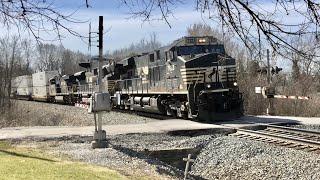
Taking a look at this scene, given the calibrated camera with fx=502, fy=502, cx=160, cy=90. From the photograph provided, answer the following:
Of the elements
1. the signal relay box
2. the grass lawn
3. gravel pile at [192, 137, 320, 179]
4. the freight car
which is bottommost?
gravel pile at [192, 137, 320, 179]

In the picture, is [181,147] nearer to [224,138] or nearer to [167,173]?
[224,138]

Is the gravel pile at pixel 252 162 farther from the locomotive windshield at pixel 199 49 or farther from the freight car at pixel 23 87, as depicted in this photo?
the freight car at pixel 23 87

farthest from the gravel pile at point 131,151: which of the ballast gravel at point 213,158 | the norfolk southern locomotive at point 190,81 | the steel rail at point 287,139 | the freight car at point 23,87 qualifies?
the freight car at point 23,87

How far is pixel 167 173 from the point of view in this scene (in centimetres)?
1059

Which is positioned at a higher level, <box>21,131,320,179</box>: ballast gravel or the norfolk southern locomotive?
the norfolk southern locomotive

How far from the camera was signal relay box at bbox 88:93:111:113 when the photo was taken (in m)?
13.1

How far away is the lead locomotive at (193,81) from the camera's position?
20156 millimetres

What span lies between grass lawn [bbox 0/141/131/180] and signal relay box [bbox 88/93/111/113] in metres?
2.05

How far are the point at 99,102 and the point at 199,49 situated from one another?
9.53 meters

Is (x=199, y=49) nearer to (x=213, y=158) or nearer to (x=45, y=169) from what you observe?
(x=213, y=158)

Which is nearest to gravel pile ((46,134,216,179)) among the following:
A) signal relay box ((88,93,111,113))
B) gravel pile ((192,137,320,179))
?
gravel pile ((192,137,320,179))

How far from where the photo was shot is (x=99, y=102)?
13.1m

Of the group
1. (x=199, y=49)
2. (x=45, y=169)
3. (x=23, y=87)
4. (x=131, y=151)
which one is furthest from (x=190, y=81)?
(x=23, y=87)

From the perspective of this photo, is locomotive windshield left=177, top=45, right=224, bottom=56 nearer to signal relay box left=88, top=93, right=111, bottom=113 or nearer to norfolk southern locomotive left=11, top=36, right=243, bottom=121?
norfolk southern locomotive left=11, top=36, right=243, bottom=121
